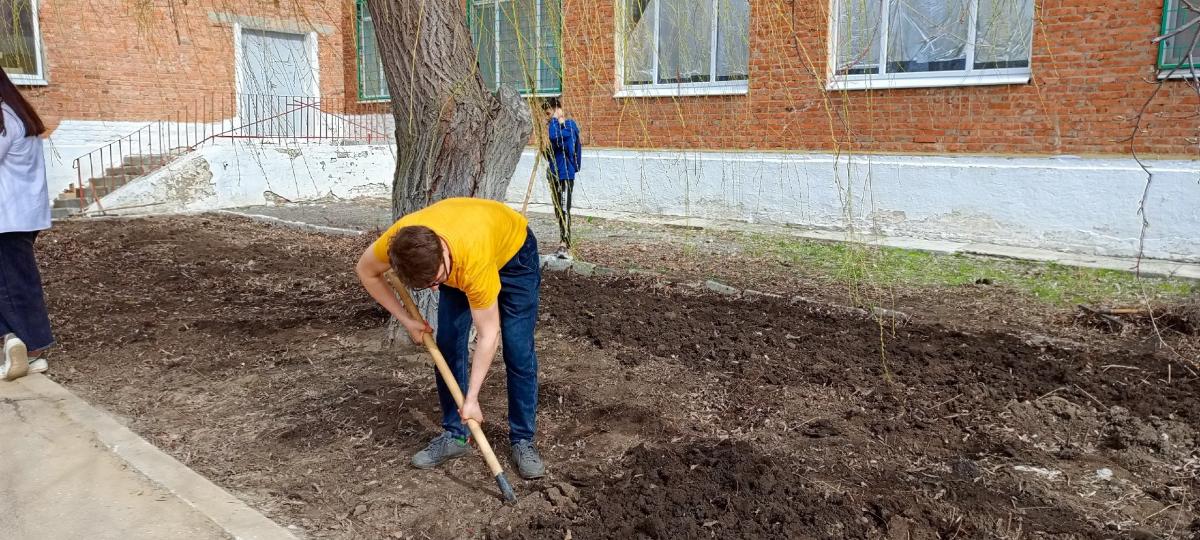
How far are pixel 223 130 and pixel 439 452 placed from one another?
1314 cm

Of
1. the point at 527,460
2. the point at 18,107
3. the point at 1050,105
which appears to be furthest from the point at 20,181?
the point at 1050,105

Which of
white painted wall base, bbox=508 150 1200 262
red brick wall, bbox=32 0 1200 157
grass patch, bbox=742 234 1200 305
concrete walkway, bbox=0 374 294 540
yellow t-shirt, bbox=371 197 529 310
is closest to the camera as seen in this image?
yellow t-shirt, bbox=371 197 529 310

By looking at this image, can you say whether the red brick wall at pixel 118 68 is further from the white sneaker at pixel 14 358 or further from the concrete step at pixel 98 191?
the white sneaker at pixel 14 358

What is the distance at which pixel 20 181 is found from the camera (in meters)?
4.70

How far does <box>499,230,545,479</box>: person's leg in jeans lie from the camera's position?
3.35m

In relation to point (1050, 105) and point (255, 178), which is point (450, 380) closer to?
point (1050, 105)

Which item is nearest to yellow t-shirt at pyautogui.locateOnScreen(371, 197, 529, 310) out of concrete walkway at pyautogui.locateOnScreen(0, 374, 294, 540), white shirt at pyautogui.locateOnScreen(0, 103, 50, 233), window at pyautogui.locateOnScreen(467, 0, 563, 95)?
window at pyautogui.locateOnScreen(467, 0, 563, 95)

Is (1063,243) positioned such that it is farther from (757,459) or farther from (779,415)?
(757,459)

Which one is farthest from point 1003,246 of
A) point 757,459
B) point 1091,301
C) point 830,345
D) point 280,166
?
point 280,166

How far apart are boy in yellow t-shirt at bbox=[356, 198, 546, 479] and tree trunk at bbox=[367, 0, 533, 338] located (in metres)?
1.37

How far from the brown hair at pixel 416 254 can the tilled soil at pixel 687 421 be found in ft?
3.30

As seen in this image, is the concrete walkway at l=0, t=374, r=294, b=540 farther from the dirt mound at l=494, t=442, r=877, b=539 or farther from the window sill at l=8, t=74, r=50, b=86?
the window sill at l=8, t=74, r=50, b=86

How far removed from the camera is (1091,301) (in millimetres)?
6367

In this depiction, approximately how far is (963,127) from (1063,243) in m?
1.59
